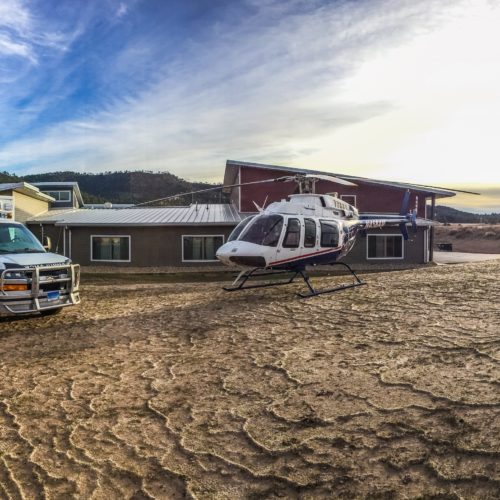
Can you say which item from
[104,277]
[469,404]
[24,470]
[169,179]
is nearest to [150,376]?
[24,470]

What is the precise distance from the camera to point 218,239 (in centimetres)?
2292

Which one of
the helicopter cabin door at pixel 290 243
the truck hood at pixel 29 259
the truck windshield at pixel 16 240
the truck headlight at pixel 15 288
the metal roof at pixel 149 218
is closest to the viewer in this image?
the truck headlight at pixel 15 288

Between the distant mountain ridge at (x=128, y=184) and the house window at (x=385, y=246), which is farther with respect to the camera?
the distant mountain ridge at (x=128, y=184)

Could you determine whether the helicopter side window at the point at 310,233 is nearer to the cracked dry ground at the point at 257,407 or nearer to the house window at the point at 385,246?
the cracked dry ground at the point at 257,407

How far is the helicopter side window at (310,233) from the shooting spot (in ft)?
37.7

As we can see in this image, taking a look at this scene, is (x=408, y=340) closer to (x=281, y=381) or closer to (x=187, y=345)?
(x=281, y=381)

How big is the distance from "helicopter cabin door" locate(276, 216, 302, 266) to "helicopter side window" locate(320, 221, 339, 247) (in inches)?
34.6

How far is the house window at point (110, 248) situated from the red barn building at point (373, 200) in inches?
262

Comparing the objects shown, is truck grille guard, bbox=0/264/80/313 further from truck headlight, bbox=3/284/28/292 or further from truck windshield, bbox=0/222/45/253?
truck windshield, bbox=0/222/45/253

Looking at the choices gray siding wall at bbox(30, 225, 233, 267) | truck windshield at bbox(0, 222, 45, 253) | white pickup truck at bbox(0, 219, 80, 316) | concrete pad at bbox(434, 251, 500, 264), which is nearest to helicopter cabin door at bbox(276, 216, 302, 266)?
white pickup truck at bbox(0, 219, 80, 316)

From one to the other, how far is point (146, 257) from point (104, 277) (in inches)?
145

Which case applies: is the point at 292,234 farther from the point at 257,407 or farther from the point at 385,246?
the point at 385,246

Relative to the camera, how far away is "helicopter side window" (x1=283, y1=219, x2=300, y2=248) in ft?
36.4

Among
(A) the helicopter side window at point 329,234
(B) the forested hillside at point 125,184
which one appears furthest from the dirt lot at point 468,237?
(B) the forested hillside at point 125,184
